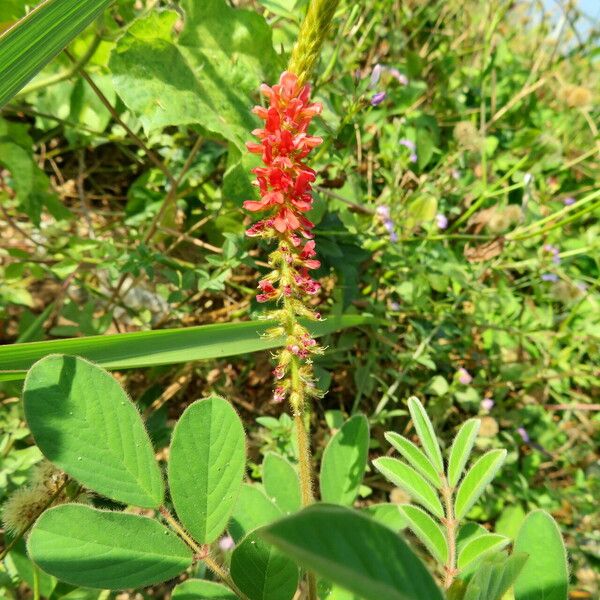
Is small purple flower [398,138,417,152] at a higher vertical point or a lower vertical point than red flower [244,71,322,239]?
higher

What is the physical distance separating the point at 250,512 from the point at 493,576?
1.73 feet

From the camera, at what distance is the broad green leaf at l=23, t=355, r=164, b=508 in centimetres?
75

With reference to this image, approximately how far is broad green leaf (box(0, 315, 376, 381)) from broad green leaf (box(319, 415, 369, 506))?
0.72 feet

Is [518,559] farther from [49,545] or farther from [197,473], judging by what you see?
[49,545]

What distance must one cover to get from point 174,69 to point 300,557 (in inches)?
45.3

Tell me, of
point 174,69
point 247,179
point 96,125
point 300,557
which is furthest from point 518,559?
point 96,125

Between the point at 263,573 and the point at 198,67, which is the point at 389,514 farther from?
the point at 198,67

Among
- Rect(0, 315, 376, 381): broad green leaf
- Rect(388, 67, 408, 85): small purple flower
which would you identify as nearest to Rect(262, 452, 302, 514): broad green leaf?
Rect(0, 315, 376, 381): broad green leaf

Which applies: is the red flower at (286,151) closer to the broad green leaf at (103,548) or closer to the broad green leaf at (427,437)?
→ the broad green leaf at (427,437)

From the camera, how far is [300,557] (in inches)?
14.1

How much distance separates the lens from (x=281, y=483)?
3.63 feet

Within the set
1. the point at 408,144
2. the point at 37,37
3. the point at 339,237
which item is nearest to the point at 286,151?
the point at 37,37

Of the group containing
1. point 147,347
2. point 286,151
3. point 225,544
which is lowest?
point 225,544

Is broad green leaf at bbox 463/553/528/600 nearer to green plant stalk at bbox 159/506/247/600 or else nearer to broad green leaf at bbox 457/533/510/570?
broad green leaf at bbox 457/533/510/570
